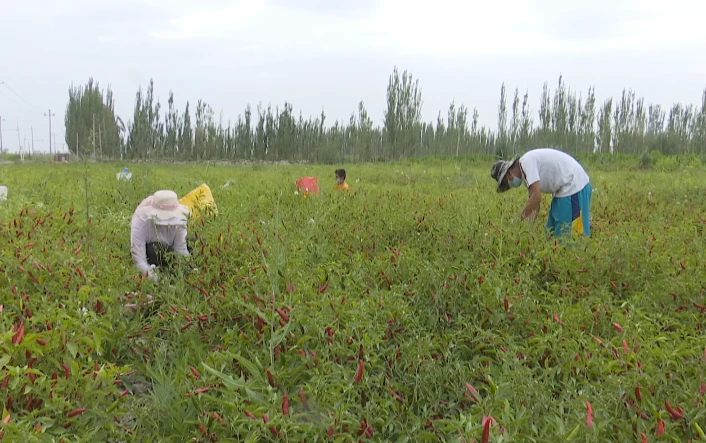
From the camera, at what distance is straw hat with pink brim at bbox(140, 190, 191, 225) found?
439 cm

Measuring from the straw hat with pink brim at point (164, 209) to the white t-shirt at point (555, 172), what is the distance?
309 cm

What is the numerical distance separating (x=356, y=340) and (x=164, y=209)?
8.57 feet

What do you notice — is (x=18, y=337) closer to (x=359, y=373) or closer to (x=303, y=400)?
(x=303, y=400)

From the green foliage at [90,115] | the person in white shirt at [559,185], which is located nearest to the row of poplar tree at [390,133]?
the green foliage at [90,115]

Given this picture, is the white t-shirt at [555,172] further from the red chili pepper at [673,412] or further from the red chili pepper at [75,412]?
the red chili pepper at [75,412]

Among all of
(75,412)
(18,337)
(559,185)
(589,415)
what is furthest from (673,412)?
(559,185)

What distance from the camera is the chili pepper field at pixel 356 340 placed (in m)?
1.97

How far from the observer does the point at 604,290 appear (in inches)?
128

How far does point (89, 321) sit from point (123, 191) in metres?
5.34

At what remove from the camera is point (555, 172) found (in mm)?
4855

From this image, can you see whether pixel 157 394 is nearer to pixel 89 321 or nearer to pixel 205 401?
pixel 205 401

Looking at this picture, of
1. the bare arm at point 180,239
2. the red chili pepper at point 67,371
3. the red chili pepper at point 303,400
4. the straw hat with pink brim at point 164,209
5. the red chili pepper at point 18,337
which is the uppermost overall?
the straw hat with pink brim at point 164,209

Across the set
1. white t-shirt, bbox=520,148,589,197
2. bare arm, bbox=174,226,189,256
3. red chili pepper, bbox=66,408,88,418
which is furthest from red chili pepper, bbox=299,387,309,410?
white t-shirt, bbox=520,148,589,197

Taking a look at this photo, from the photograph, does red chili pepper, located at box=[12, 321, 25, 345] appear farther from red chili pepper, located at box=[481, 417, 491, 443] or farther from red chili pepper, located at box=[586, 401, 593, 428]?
red chili pepper, located at box=[586, 401, 593, 428]
